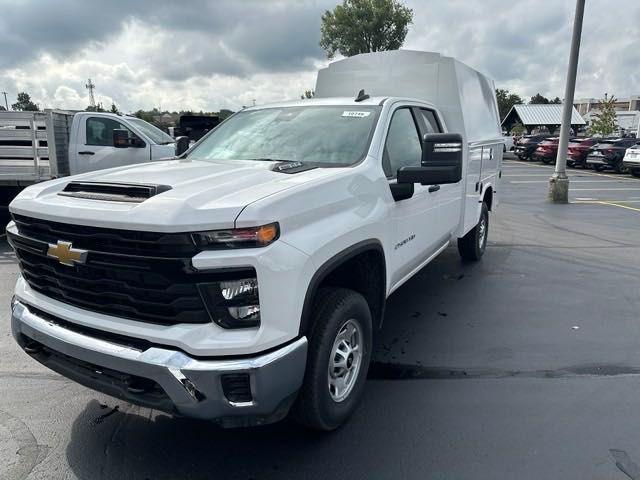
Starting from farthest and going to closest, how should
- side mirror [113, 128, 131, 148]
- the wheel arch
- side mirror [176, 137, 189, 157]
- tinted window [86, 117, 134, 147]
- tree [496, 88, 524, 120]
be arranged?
tree [496, 88, 524, 120] → tinted window [86, 117, 134, 147] → side mirror [113, 128, 131, 148] → side mirror [176, 137, 189, 157] → the wheel arch

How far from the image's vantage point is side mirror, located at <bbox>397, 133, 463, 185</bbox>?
10.7 ft

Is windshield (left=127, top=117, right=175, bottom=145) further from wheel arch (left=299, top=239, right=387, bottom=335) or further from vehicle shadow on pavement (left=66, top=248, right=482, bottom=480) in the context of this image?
wheel arch (left=299, top=239, right=387, bottom=335)

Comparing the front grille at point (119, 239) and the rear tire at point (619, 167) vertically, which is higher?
the front grille at point (119, 239)

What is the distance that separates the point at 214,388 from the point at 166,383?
8.8 inches

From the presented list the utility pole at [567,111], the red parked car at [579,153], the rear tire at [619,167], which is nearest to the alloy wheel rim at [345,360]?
the utility pole at [567,111]

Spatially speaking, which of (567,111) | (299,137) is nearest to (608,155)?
(567,111)

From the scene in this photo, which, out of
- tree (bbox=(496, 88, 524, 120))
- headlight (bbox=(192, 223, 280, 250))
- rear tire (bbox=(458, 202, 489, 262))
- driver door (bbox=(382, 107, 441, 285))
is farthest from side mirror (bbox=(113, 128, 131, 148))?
tree (bbox=(496, 88, 524, 120))

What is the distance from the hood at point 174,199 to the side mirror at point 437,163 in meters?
0.56

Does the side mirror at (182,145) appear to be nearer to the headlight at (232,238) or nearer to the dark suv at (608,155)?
the headlight at (232,238)

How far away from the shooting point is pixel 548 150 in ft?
92.1

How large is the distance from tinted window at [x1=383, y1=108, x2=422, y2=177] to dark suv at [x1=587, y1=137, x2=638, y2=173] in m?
21.9

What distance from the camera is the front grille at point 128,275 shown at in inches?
87.7

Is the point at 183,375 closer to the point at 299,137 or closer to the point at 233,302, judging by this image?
the point at 233,302

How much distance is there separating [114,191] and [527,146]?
32.1 m
